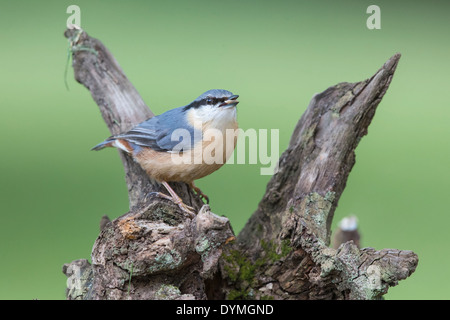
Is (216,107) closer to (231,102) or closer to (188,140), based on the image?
(231,102)

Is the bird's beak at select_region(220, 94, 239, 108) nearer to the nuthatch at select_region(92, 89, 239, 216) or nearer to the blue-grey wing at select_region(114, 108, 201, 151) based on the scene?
the nuthatch at select_region(92, 89, 239, 216)

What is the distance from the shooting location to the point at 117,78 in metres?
3.24

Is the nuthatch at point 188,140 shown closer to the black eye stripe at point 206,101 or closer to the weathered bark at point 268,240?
the black eye stripe at point 206,101

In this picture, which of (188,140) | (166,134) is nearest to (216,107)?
(188,140)

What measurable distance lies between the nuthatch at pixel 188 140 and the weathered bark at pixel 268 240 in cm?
19

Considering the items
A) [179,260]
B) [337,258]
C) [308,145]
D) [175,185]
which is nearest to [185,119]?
[175,185]

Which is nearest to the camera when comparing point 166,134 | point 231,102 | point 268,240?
point 231,102

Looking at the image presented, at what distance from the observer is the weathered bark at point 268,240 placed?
6.66ft

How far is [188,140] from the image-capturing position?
2561 mm

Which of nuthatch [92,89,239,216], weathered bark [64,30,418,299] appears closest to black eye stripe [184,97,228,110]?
nuthatch [92,89,239,216]

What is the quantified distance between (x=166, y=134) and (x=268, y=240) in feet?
2.39
